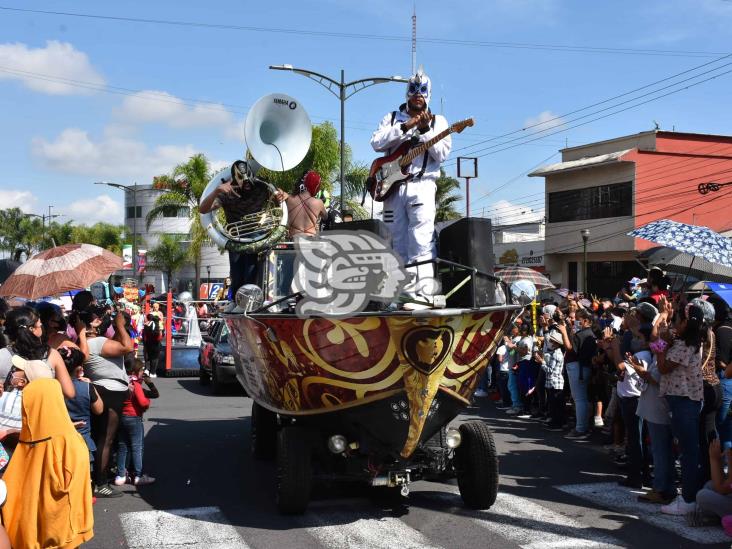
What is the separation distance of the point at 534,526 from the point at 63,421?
3823 mm

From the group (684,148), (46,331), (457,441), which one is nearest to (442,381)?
(457,441)

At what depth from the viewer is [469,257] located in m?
6.94

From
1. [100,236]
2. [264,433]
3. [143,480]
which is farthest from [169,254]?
[143,480]

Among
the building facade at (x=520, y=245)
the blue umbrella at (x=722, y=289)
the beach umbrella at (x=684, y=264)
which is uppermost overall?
the building facade at (x=520, y=245)

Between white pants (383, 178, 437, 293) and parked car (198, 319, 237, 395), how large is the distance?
25.0 ft

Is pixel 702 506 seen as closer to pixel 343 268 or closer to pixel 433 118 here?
pixel 343 268

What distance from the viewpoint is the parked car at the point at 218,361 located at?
A: 1494 cm

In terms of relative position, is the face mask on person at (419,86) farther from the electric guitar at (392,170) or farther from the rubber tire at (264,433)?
the rubber tire at (264,433)

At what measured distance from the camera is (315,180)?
859cm

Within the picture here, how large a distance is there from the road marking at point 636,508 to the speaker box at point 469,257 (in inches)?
87.8

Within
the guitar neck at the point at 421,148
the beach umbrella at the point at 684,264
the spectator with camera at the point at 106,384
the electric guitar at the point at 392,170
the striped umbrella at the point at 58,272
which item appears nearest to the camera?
the guitar neck at the point at 421,148

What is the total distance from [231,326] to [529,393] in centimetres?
621

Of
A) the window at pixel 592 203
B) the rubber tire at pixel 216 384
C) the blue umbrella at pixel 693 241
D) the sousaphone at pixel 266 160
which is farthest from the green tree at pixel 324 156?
the blue umbrella at pixel 693 241

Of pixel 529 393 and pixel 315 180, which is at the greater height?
pixel 315 180
